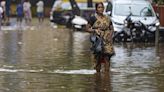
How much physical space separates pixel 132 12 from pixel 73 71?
12.6 m

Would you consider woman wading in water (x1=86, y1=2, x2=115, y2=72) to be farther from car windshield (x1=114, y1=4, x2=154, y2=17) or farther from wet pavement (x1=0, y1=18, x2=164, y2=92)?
car windshield (x1=114, y1=4, x2=154, y2=17)

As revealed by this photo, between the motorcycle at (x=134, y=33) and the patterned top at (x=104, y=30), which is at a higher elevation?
the patterned top at (x=104, y=30)

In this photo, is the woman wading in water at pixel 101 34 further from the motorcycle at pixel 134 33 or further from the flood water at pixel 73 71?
the motorcycle at pixel 134 33

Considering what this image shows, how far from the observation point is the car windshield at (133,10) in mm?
26203

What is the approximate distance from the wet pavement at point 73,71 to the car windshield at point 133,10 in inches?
196

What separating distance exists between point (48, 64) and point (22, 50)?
4446 millimetres

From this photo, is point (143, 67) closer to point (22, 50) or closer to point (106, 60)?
point (106, 60)

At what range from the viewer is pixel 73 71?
45.9 feet

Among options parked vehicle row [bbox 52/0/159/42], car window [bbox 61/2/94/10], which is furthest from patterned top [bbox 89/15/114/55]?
car window [bbox 61/2/94/10]

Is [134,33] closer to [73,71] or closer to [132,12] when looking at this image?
[132,12]

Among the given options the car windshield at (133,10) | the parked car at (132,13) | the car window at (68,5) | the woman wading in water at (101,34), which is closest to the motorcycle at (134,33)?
the parked car at (132,13)

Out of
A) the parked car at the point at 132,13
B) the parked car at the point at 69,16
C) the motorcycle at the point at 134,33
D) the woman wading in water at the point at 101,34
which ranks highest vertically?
the woman wading in water at the point at 101,34

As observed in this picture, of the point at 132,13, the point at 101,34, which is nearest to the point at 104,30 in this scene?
the point at 101,34

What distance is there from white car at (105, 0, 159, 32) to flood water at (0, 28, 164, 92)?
3.86 metres
